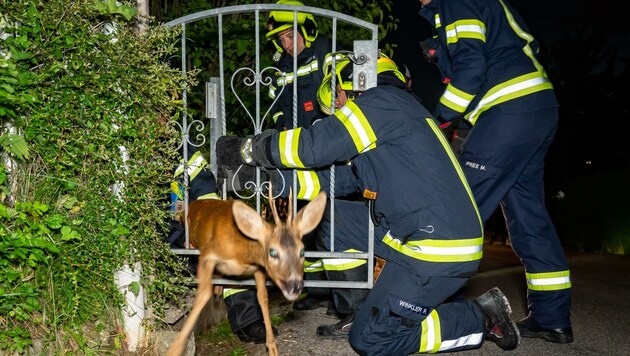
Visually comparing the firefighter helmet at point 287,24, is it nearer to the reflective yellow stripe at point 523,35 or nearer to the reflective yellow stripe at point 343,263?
the reflective yellow stripe at point 523,35

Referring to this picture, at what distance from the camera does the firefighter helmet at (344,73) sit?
411cm

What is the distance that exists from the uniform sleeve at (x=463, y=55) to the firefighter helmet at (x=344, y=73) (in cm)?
39

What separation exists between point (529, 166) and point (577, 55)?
2620cm

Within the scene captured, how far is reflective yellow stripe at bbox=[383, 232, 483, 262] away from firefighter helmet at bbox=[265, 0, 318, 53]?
8.09ft

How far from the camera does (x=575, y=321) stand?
5230 mm

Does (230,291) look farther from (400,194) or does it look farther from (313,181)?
(400,194)

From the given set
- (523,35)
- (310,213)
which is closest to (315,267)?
(310,213)

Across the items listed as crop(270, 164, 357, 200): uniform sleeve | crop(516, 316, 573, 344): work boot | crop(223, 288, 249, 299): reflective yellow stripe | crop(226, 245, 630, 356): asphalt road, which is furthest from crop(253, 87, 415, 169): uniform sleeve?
crop(516, 316, 573, 344): work boot

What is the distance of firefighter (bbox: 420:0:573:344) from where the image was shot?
440cm

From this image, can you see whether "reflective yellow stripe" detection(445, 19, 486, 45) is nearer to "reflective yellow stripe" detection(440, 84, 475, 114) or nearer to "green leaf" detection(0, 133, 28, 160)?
"reflective yellow stripe" detection(440, 84, 475, 114)

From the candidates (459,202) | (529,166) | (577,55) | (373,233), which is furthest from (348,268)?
(577,55)

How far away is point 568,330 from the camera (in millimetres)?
4656

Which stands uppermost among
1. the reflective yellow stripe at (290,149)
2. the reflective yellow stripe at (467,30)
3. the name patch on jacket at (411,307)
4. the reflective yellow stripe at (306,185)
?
the reflective yellow stripe at (467,30)

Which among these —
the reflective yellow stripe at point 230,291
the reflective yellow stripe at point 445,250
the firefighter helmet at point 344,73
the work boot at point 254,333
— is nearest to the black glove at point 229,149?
the firefighter helmet at point 344,73
